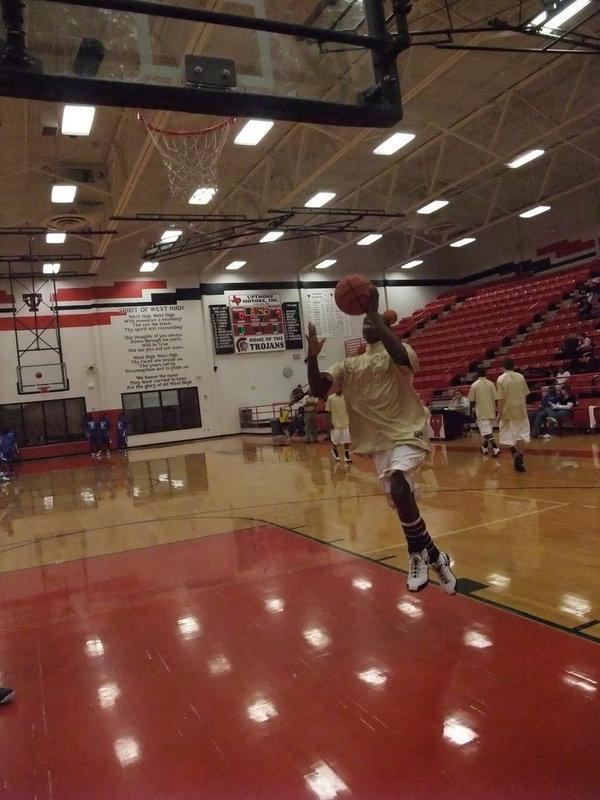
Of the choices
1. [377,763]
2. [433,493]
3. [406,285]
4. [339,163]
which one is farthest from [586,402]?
[406,285]

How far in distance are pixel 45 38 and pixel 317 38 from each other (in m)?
1.28

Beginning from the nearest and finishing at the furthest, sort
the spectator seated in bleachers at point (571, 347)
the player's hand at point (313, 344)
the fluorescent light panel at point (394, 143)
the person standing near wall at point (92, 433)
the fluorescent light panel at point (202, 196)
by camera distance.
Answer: the player's hand at point (313, 344) < the fluorescent light panel at point (394, 143) < the spectator seated in bleachers at point (571, 347) < the fluorescent light panel at point (202, 196) < the person standing near wall at point (92, 433)

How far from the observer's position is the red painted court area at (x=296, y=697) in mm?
2189

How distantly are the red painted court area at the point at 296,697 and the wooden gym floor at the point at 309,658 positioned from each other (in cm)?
1

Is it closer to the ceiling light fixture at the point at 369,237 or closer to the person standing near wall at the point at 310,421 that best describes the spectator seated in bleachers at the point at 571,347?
the person standing near wall at the point at 310,421

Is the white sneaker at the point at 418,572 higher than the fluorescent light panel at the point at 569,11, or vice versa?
the fluorescent light panel at the point at 569,11

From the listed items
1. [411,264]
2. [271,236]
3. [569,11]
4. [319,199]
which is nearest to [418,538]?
[569,11]

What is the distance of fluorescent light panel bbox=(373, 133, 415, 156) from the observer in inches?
556

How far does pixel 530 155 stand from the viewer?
15609 mm

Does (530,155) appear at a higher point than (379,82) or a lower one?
higher

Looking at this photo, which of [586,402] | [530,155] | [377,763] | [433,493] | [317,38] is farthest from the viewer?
[530,155]

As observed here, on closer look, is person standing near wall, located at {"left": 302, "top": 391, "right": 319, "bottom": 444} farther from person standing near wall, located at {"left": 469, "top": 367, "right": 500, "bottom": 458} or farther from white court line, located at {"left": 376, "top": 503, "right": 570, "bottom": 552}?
white court line, located at {"left": 376, "top": 503, "right": 570, "bottom": 552}

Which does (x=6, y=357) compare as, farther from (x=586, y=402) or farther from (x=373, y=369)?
(x=373, y=369)

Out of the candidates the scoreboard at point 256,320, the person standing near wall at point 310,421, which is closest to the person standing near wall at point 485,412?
the person standing near wall at point 310,421
